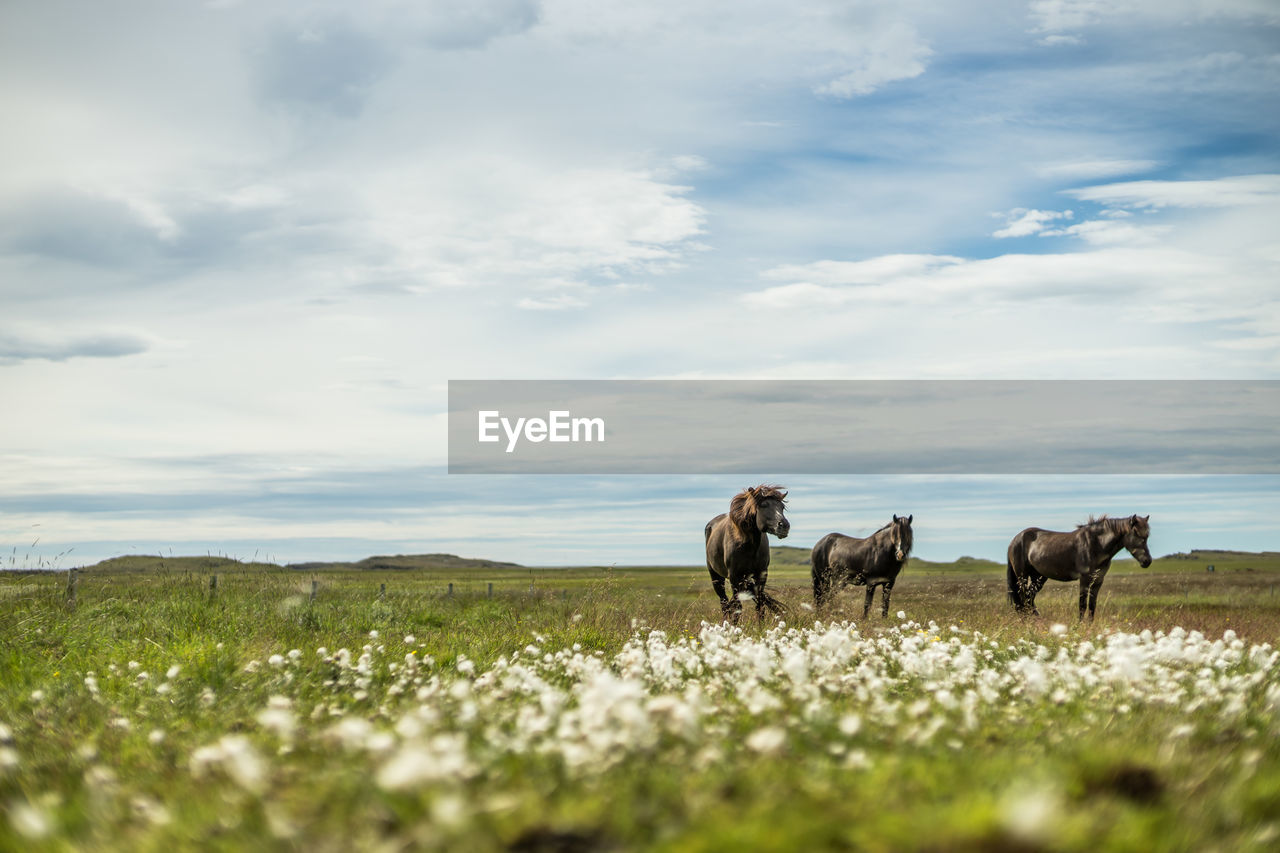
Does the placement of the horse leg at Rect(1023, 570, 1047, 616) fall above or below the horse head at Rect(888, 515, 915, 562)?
below

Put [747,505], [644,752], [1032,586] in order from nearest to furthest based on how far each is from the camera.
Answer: [644,752] < [747,505] < [1032,586]

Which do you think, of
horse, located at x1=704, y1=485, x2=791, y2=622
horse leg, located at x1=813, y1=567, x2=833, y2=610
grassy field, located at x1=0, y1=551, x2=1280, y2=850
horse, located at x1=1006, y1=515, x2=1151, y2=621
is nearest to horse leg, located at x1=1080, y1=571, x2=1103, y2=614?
horse, located at x1=1006, y1=515, x2=1151, y2=621

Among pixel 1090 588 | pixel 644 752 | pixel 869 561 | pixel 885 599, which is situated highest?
pixel 644 752

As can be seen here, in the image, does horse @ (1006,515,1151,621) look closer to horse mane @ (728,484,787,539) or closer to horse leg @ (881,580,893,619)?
horse leg @ (881,580,893,619)

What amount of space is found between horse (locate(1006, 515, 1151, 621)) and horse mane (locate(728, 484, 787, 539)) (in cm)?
769

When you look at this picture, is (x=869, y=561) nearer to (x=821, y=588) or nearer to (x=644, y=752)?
(x=821, y=588)

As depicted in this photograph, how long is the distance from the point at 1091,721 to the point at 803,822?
376cm

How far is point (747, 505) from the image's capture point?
1745cm

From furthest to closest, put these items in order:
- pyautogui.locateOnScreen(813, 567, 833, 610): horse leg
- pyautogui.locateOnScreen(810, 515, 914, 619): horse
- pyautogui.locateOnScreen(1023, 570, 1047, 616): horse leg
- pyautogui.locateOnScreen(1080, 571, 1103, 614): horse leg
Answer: pyautogui.locateOnScreen(1023, 570, 1047, 616): horse leg
pyautogui.locateOnScreen(1080, 571, 1103, 614): horse leg
pyautogui.locateOnScreen(810, 515, 914, 619): horse
pyautogui.locateOnScreen(813, 567, 833, 610): horse leg

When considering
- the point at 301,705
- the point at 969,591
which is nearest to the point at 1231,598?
the point at 969,591

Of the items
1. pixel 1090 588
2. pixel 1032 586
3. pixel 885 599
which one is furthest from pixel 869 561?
pixel 1090 588

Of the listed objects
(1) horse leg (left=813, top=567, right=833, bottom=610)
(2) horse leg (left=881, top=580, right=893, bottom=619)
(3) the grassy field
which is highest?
(3) the grassy field

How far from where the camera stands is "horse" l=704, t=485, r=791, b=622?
17.0m

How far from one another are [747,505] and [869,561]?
6.93 meters
